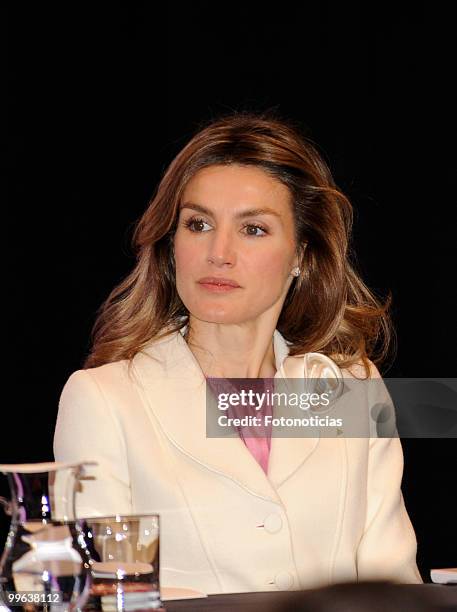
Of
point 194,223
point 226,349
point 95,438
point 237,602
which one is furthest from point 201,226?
point 237,602

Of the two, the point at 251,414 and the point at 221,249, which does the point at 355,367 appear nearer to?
the point at 251,414

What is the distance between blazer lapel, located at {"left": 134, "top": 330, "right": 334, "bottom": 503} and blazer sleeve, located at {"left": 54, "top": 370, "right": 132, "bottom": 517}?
0.36 feet

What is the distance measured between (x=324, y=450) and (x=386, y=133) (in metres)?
1.50

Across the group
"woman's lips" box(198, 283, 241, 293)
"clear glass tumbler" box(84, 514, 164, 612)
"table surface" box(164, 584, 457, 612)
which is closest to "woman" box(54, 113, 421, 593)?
"woman's lips" box(198, 283, 241, 293)

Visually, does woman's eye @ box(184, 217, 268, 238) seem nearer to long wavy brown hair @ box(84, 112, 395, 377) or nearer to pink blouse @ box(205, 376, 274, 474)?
long wavy brown hair @ box(84, 112, 395, 377)

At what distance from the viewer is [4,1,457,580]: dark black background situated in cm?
366

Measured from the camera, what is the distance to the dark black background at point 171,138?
3.66 meters

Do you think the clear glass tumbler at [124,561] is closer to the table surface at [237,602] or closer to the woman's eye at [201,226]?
the table surface at [237,602]

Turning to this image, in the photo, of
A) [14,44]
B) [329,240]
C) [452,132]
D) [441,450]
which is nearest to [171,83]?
[14,44]

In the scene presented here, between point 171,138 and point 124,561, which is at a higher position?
point 171,138

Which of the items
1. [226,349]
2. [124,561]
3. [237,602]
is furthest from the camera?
[226,349]

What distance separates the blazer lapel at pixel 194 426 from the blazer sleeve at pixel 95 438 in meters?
0.11

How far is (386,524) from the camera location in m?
2.49

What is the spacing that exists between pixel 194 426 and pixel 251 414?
0.18 metres
